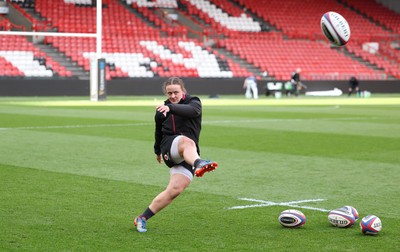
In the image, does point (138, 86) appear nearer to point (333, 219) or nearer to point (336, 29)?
point (336, 29)

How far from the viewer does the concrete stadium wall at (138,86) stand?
4247cm

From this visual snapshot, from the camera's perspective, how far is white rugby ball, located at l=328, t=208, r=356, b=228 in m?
8.02

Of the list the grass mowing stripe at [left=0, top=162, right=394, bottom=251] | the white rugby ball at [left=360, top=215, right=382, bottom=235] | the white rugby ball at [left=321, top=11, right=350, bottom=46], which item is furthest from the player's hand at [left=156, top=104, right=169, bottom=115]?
the white rugby ball at [left=321, top=11, right=350, bottom=46]

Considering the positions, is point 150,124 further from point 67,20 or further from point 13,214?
point 67,20

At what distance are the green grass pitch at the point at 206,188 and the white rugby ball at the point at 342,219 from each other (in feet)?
0.23

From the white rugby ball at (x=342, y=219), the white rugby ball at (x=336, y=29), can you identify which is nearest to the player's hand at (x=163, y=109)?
the white rugby ball at (x=342, y=219)

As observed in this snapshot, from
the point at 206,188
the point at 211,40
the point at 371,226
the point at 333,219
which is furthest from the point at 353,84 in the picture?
the point at 371,226

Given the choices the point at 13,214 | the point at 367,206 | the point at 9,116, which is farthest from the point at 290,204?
the point at 9,116

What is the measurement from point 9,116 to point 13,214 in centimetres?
1728

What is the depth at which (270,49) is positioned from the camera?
2117 inches

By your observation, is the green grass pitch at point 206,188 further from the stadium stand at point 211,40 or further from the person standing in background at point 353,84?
the person standing in background at point 353,84

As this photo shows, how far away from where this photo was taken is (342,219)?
8.03 m

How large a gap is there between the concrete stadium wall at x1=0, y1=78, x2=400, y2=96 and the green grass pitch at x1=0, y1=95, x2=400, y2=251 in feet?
69.7

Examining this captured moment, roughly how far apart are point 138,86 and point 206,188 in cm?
3518
